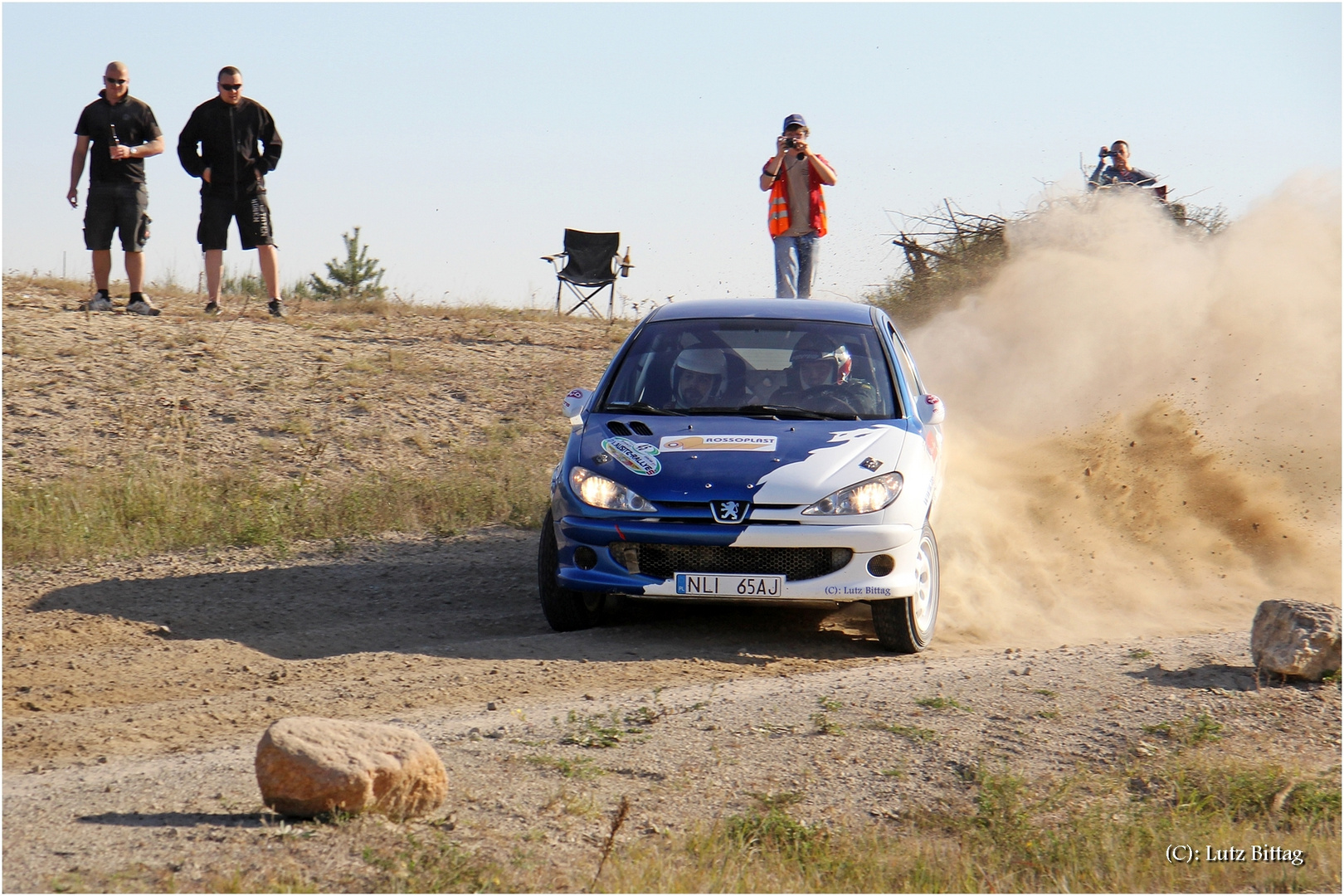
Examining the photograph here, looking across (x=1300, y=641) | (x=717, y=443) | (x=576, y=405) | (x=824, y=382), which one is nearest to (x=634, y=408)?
(x=576, y=405)

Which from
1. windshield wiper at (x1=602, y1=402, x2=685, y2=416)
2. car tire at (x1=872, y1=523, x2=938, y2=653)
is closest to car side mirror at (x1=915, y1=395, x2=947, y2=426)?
car tire at (x1=872, y1=523, x2=938, y2=653)

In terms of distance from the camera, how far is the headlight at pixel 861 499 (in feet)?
20.8

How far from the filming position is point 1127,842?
425 cm

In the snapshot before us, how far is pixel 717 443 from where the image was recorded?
261 inches

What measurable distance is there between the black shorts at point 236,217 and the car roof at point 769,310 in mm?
5606

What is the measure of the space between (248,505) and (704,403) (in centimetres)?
433

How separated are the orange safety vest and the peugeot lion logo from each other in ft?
20.2

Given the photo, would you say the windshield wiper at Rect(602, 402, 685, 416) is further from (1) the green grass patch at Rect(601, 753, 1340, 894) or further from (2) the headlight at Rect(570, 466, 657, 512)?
(1) the green grass patch at Rect(601, 753, 1340, 894)

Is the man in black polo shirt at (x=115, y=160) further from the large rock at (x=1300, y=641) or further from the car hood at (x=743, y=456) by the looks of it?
the large rock at (x=1300, y=641)

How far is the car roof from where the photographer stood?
772 centimetres

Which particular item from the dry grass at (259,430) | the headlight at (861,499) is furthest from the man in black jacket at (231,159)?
the headlight at (861,499)

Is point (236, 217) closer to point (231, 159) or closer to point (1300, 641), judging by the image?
point (231, 159)

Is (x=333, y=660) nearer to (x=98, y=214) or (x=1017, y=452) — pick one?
(x=1017, y=452)

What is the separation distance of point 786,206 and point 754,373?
5.08 m
